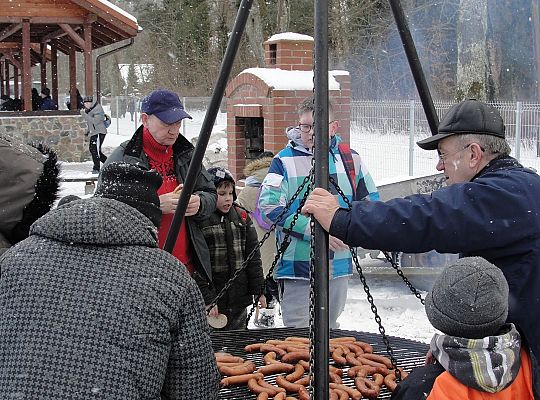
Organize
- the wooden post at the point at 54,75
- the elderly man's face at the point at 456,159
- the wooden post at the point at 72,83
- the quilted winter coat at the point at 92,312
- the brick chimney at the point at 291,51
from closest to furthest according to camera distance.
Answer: the quilted winter coat at the point at 92,312 → the elderly man's face at the point at 456,159 → the brick chimney at the point at 291,51 → the wooden post at the point at 72,83 → the wooden post at the point at 54,75

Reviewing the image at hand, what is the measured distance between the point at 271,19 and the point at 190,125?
17.6 ft

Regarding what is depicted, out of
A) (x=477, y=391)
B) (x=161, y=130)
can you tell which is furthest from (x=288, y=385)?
(x=161, y=130)

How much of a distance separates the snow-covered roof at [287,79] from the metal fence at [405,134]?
497 cm

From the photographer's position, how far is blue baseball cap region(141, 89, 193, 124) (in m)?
3.45

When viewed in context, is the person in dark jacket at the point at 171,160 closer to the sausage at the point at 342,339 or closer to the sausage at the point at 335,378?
the sausage at the point at 342,339

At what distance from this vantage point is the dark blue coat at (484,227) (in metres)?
2.06

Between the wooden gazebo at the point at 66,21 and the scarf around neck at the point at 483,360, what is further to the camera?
the wooden gazebo at the point at 66,21

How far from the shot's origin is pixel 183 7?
99.0ft

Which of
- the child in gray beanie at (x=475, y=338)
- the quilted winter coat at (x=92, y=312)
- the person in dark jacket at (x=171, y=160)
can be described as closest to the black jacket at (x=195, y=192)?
the person in dark jacket at (x=171, y=160)

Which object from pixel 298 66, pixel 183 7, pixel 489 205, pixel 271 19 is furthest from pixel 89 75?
pixel 489 205

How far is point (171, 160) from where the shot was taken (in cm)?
365

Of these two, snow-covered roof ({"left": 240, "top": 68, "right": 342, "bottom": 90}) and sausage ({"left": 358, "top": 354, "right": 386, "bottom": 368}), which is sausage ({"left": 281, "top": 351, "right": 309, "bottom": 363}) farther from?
snow-covered roof ({"left": 240, "top": 68, "right": 342, "bottom": 90})

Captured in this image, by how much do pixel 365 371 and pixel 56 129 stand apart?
15.4 m

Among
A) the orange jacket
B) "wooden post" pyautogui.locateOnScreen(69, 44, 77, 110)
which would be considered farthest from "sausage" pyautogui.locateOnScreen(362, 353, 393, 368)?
"wooden post" pyautogui.locateOnScreen(69, 44, 77, 110)
